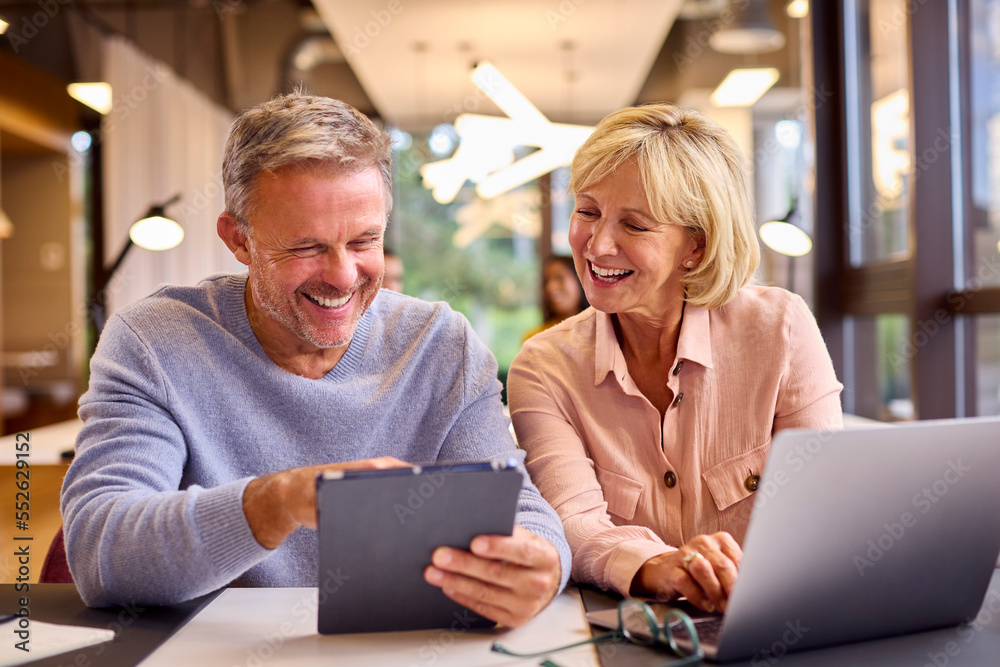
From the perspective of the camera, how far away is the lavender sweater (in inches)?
41.1

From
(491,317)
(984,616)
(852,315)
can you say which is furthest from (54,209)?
(984,616)

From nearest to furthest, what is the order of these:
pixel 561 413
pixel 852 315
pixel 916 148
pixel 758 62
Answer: pixel 561 413
pixel 916 148
pixel 852 315
pixel 758 62

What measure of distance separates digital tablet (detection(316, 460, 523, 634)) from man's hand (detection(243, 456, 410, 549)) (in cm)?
9

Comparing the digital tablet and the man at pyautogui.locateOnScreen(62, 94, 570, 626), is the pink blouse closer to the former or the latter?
the man at pyautogui.locateOnScreen(62, 94, 570, 626)

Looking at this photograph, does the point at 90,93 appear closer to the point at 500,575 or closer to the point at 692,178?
the point at 692,178

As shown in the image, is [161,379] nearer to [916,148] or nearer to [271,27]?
[916,148]

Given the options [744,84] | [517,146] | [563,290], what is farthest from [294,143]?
[517,146]

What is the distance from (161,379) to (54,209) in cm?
715

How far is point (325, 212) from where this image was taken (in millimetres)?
1260

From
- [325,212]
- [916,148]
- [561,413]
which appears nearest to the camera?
[325,212]

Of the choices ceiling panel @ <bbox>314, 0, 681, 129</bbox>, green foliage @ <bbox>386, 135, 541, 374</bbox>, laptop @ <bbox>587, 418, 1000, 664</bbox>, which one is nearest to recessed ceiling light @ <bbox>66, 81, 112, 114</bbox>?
ceiling panel @ <bbox>314, 0, 681, 129</bbox>

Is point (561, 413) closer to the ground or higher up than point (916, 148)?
closer to the ground

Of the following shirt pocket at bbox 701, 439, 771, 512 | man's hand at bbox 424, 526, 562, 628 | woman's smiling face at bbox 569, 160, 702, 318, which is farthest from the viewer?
woman's smiling face at bbox 569, 160, 702, 318

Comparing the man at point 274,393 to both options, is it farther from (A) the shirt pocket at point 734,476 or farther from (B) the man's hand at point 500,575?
(A) the shirt pocket at point 734,476
